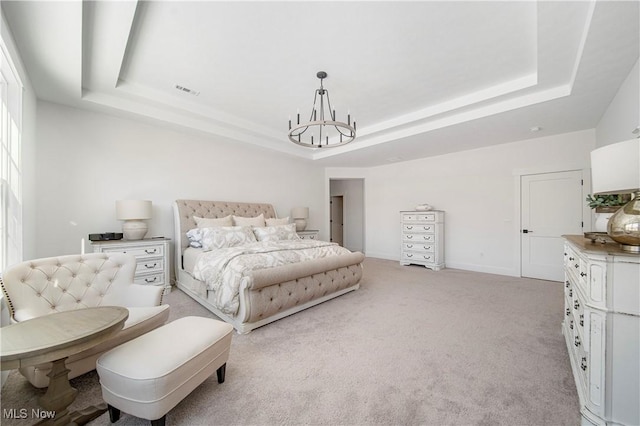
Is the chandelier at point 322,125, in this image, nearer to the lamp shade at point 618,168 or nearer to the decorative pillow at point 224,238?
the decorative pillow at point 224,238

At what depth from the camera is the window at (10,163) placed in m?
2.13

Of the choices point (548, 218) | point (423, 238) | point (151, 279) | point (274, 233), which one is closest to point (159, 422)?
point (151, 279)

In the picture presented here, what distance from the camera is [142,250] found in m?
3.60

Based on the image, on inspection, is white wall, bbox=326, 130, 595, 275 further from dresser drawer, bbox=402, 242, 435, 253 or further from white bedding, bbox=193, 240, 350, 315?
white bedding, bbox=193, 240, 350, 315

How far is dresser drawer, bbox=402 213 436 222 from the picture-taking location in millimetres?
5574

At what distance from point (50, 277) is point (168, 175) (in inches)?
106

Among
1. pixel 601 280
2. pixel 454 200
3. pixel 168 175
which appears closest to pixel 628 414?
pixel 601 280

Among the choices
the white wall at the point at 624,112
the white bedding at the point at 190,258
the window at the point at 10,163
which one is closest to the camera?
the window at the point at 10,163

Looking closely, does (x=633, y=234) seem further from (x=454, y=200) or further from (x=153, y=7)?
(x=454, y=200)

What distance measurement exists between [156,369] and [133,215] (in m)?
2.90

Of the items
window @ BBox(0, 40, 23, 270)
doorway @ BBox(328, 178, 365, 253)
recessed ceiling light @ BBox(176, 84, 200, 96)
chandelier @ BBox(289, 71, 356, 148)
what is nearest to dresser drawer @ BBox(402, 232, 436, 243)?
doorway @ BBox(328, 178, 365, 253)

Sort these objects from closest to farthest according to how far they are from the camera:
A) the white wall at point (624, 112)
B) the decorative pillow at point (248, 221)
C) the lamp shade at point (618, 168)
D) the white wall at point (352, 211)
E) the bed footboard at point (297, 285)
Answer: the lamp shade at point (618, 168) → the white wall at point (624, 112) → the bed footboard at point (297, 285) → the decorative pillow at point (248, 221) → the white wall at point (352, 211)

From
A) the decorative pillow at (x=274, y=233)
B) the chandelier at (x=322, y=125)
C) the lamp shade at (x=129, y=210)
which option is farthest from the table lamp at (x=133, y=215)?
the chandelier at (x=322, y=125)

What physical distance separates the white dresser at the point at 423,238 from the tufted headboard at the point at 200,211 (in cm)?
322
